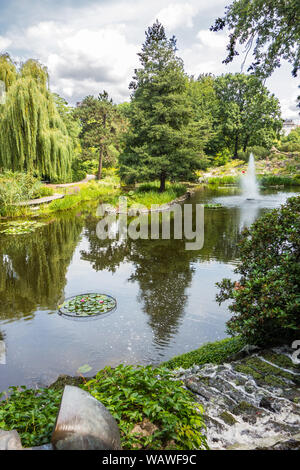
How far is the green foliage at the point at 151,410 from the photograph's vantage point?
1.91 metres

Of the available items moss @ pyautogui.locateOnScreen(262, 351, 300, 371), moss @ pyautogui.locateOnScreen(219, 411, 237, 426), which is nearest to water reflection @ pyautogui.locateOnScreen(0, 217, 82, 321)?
moss @ pyautogui.locateOnScreen(262, 351, 300, 371)

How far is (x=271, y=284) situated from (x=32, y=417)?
2.62 m

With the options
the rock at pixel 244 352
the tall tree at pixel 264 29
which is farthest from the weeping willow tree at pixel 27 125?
the rock at pixel 244 352

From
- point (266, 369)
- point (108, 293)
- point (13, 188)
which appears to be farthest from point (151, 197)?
point (266, 369)

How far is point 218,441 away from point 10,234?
10911mm

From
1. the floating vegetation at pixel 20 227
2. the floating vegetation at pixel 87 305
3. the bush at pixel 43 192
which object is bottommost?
the floating vegetation at pixel 87 305

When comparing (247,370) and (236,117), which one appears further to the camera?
(236,117)

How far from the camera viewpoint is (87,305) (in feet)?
19.7

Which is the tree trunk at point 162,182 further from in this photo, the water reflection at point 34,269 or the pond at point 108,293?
the pond at point 108,293

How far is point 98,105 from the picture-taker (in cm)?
2791

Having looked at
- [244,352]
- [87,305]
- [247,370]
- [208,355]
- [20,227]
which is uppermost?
[20,227]

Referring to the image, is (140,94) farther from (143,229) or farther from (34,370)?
(34,370)

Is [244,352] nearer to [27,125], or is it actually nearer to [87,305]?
[87,305]

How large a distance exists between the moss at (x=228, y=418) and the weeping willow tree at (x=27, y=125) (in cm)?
1549
